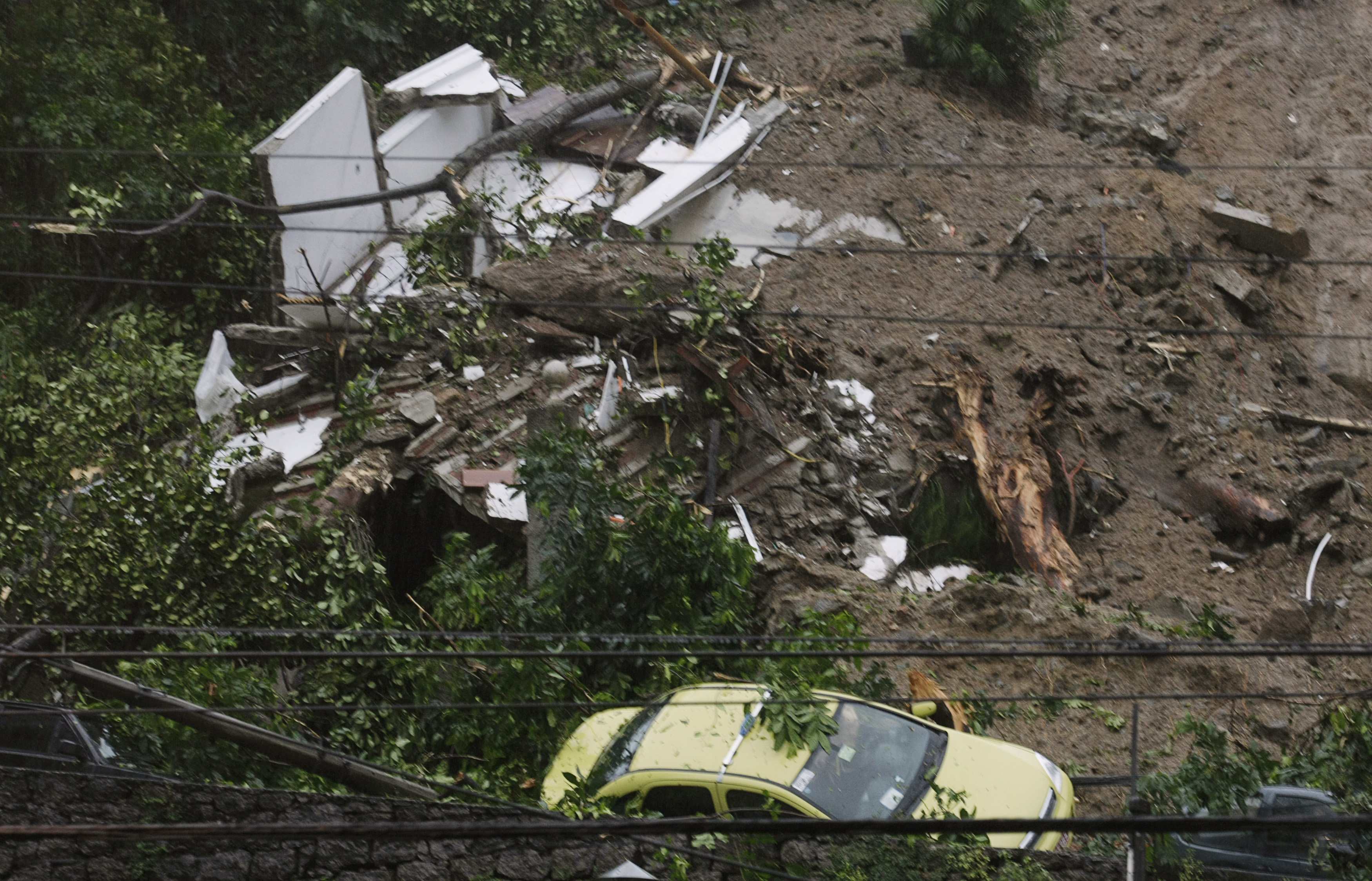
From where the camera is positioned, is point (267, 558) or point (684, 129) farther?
point (684, 129)

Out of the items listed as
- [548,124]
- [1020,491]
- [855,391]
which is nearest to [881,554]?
[1020,491]

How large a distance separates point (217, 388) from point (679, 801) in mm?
5903

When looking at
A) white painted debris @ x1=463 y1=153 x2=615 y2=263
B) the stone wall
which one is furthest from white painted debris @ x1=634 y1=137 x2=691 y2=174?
the stone wall

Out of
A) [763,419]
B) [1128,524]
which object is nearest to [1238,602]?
[1128,524]

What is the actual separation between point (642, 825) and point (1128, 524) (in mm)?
7609

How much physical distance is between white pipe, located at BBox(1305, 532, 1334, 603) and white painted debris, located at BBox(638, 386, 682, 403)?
16.6ft

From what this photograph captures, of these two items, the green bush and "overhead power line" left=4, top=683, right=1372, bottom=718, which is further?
the green bush

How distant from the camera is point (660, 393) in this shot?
9.16 metres

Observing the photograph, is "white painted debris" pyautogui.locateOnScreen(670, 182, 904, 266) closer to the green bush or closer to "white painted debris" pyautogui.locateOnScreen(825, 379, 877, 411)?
"white painted debris" pyautogui.locateOnScreen(825, 379, 877, 411)

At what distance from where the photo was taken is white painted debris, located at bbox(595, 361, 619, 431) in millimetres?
9250

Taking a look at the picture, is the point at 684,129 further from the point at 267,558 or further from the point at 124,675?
the point at 124,675

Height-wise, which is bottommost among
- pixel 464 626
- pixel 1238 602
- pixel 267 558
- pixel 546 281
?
pixel 1238 602

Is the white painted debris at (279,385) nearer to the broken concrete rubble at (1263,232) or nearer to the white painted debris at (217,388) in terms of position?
the white painted debris at (217,388)

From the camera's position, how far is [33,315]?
12.1 metres
